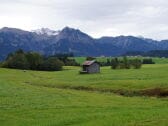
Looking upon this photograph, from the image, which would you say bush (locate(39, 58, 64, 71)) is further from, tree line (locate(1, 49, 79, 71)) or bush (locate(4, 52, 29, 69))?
bush (locate(4, 52, 29, 69))

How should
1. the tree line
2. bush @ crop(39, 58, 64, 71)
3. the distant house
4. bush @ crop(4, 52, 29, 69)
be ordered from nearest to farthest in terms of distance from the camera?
the distant house, bush @ crop(4, 52, 29, 69), the tree line, bush @ crop(39, 58, 64, 71)

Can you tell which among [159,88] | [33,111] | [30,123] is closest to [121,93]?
[159,88]

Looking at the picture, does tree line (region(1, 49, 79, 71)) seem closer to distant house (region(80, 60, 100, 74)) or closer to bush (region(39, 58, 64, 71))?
bush (region(39, 58, 64, 71))

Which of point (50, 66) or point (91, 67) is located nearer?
point (91, 67)

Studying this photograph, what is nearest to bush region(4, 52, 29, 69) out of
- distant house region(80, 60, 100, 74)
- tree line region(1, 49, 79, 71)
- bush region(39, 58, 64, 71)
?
tree line region(1, 49, 79, 71)

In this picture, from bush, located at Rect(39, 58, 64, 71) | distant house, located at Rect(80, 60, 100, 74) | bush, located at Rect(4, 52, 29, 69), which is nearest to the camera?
distant house, located at Rect(80, 60, 100, 74)

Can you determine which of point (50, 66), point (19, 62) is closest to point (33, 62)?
point (19, 62)

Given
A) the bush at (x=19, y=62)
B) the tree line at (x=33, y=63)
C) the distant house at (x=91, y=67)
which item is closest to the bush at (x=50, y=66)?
the tree line at (x=33, y=63)

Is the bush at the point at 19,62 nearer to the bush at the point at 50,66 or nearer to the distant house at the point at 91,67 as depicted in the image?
the bush at the point at 50,66

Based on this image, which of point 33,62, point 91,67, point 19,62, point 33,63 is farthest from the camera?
point 33,63

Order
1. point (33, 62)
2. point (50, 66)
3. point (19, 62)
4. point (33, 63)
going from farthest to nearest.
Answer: point (33, 63)
point (33, 62)
point (50, 66)
point (19, 62)

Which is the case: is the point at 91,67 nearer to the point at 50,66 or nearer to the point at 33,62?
the point at 50,66

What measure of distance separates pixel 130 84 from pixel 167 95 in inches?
608

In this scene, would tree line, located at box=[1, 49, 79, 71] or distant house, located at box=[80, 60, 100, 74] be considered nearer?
distant house, located at box=[80, 60, 100, 74]
